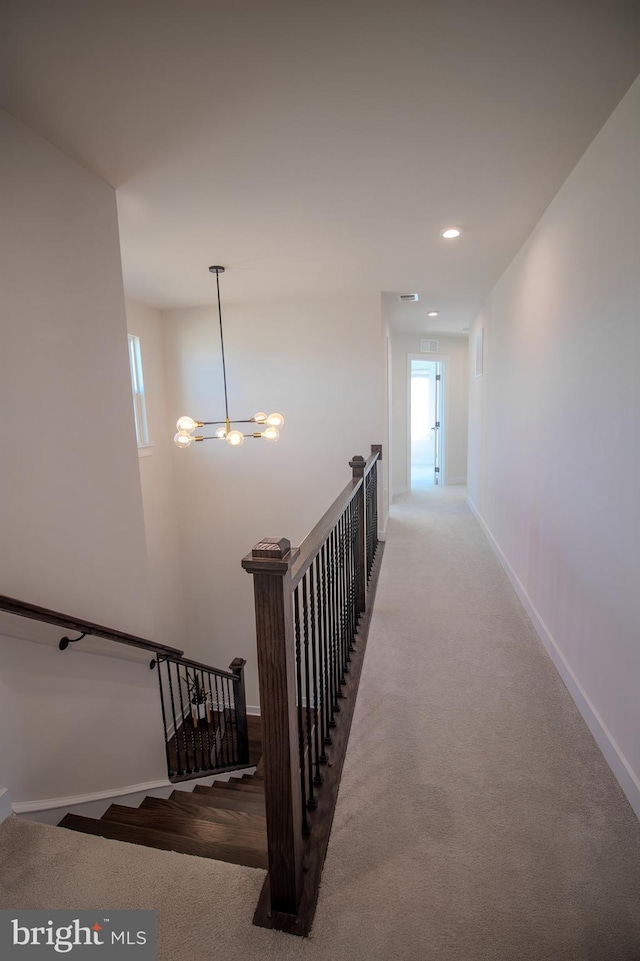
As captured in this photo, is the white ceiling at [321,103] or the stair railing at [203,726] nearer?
the white ceiling at [321,103]

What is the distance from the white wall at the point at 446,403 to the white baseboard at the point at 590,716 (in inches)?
175

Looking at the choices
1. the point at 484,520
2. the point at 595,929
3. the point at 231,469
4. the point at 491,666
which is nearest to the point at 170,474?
the point at 231,469

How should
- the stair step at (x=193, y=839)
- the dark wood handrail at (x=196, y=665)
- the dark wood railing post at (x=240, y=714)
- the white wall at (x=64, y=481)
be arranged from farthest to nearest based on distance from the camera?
the dark wood railing post at (x=240, y=714)
the dark wood handrail at (x=196, y=665)
the white wall at (x=64, y=481)
the stair step at (x=193, y=839)

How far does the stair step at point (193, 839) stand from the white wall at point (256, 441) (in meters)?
3.33

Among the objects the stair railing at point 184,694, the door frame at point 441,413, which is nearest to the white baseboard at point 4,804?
the stair railing at point 184,694

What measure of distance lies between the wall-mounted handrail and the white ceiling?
2040mm

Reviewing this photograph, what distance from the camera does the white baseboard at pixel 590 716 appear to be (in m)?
1.74

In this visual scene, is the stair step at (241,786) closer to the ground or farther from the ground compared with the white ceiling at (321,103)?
closer to the ground

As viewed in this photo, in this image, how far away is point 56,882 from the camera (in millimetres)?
1487

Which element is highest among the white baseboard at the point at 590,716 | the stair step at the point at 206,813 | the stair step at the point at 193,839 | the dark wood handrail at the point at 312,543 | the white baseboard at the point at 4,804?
the dark wood handrail at the point at 312,543

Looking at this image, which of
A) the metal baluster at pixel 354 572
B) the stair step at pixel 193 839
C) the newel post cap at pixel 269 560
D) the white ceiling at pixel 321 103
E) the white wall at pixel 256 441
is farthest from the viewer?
the white wall at pixel 256 441

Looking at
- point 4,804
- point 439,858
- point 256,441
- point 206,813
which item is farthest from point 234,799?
point 256,441

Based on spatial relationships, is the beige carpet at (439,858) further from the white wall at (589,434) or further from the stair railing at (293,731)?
the white wall at (589,434)

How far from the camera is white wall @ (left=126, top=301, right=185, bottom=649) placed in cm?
527
